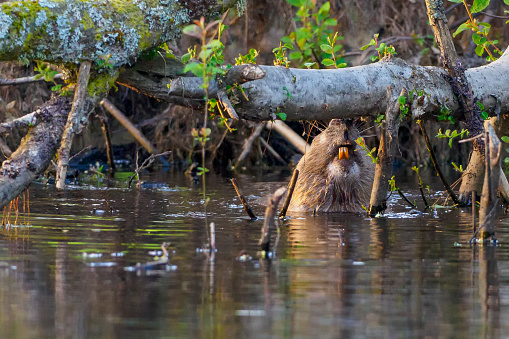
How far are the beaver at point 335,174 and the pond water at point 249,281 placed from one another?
1180 millimetres

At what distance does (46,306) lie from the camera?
2.99 m

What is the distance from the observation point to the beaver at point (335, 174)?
7090 millimetres

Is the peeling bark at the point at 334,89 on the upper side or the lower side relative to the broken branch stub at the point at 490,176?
upper

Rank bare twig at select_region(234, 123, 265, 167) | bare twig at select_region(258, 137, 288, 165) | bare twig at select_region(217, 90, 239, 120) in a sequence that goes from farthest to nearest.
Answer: bare twig at select_region(258, 137, 288, 165), bare twig at select_region(234, 123, 265, 167), bare twig at select_region(217, 90, 239, 120)

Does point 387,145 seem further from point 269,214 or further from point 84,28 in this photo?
point 84,28

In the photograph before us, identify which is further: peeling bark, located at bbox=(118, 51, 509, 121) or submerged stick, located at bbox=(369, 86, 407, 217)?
submerged stick, located at bbox=(369, 86, 407, 217)

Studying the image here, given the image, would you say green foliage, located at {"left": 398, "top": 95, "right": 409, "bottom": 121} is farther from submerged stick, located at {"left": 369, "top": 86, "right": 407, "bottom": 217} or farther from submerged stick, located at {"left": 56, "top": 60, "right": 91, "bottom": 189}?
submerged stick, located at {"left": 56, "top": 60, "right": 91, "bottom": 189}

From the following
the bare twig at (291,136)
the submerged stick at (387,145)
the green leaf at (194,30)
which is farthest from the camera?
the bare twig at (291,136)

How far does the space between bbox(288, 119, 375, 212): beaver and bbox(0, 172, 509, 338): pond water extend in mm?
1180

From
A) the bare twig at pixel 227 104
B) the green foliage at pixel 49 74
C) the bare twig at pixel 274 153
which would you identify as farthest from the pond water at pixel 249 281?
the bare twig at pixel 274 153

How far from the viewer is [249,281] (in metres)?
3.48

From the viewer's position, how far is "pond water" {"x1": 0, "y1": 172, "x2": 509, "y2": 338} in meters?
2.75

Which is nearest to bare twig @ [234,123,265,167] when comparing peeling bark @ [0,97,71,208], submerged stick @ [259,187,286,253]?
peeling bark @ [0,97,71,208]

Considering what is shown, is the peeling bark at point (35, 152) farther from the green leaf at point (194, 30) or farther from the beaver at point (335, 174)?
the beaver at point (335, 174)
